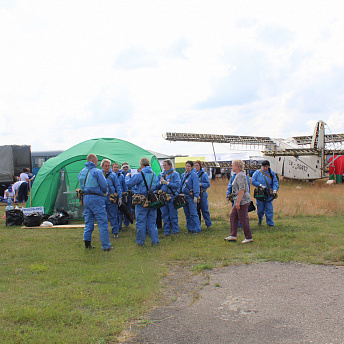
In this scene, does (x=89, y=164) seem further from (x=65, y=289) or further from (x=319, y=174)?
(x=319, y=174)

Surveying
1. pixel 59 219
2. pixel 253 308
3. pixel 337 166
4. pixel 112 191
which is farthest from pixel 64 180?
pixel 337 166

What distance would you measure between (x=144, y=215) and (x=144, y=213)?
4 centimetres

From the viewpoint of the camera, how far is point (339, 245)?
296 inches

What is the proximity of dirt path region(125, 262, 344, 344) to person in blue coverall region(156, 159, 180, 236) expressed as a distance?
10.1 ft

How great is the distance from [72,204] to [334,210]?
8730mm

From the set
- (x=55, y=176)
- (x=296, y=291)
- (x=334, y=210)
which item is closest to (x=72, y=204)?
(x=55, y=176)

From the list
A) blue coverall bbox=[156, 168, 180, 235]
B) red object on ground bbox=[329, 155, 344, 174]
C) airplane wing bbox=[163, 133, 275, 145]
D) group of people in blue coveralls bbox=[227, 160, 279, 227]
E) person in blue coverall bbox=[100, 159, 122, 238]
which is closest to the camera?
blue coverall bbox=[156, 168, 180, 235]

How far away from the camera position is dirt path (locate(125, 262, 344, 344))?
362 centimetres

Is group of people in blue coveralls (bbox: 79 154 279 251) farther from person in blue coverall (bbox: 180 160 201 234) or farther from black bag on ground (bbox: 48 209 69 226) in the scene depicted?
black bag on ground (bbox: 48 209 69 226)

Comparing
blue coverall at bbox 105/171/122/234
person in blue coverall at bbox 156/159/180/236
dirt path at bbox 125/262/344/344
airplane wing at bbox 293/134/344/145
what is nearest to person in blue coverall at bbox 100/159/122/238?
blue coverall at bbox 105/171/122/234

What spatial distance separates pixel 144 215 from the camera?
8.25m

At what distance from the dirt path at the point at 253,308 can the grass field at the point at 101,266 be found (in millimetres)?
357

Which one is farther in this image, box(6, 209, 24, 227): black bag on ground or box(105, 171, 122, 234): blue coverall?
box(6, 209, 24, 227): black bag on ground

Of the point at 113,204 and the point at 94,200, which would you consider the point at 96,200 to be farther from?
the point at 113,204
